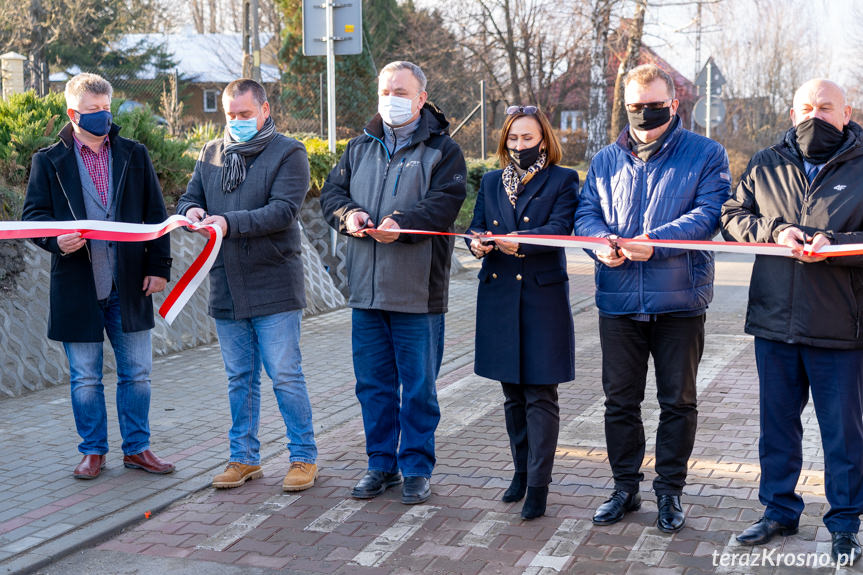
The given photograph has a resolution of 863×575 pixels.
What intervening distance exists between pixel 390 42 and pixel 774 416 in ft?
101

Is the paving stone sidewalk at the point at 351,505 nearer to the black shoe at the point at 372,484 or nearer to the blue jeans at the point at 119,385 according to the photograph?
the black shoe at the point at 372,484

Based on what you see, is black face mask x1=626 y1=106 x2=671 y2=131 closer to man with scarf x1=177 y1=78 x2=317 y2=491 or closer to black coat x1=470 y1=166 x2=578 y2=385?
black coat x1=470 y1=166 x2=578 y2=385

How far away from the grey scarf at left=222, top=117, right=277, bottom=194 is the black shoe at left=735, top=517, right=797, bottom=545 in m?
3.15

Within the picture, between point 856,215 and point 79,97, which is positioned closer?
point 856,215

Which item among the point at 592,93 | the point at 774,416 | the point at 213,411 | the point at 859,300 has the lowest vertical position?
the point at 213,411

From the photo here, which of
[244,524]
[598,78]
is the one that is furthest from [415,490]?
[598,78]

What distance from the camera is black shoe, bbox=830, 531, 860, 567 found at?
409 cm

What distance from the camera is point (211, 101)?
3950cm

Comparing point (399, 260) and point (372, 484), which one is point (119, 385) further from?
point (399, 260)

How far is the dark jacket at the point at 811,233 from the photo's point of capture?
4125 millimetres

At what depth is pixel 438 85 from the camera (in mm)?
31266

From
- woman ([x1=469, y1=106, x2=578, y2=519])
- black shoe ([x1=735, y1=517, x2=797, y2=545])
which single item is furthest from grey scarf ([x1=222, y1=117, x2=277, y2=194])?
black shoe ([x1=735, y1=517, x2=797, y2=545])

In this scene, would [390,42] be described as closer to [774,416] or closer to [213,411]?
[213,411]

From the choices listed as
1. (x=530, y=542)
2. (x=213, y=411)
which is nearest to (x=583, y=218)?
(x=530, y=542)
